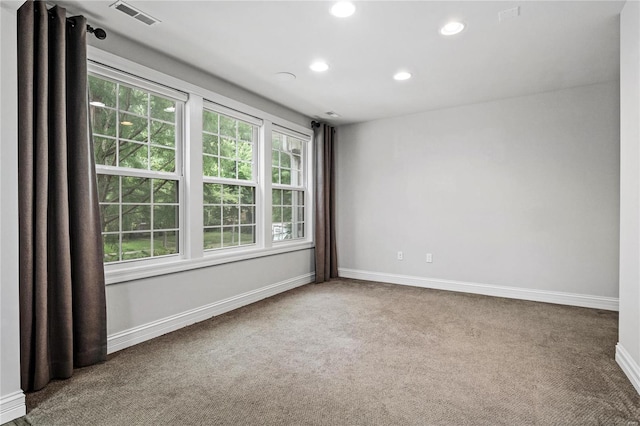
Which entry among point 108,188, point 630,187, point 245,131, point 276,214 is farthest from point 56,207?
point 630,187

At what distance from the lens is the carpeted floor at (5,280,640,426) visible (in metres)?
1.83

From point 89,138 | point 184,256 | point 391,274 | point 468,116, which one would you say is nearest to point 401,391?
point 184,256

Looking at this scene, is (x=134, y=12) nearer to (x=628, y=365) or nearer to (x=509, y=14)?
(x=509, y=14)

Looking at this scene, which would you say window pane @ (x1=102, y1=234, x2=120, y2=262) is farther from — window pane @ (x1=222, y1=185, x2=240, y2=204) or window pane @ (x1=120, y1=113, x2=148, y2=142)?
window pane @ (x1=222, y1=185, x2=240, y2=204)

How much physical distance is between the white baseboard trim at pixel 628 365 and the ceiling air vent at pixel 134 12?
13.1 ft

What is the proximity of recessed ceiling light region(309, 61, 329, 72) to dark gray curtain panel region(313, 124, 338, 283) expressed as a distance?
181 centimetres

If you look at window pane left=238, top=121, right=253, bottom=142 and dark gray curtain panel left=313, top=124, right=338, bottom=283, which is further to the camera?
dark gray curtain panel left=313, top=124, right=338, bottom=283

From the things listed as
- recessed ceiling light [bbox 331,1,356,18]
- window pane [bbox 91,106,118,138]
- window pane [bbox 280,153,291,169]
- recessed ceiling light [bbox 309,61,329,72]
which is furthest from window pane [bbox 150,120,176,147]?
recessed ceiling light [bbox 331,1,356,18]

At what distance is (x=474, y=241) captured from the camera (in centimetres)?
448

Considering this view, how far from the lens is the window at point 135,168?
272 cm

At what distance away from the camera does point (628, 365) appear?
2199mm

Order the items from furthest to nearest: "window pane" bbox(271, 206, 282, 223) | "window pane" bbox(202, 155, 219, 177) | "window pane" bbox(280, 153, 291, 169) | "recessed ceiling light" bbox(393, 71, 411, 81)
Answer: "window pane" bbox(280, 153, 291, 169), "window pane" bbox(271, 206, 282, 223), "window pane" bbox(202, 155, 219, 177), "recessed ceiling light" bbox(393, 71, 411, 81)

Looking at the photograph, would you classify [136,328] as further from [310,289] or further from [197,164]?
[310,289]

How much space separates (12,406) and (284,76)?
326cm
